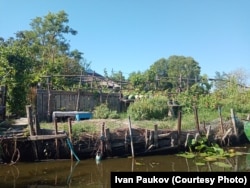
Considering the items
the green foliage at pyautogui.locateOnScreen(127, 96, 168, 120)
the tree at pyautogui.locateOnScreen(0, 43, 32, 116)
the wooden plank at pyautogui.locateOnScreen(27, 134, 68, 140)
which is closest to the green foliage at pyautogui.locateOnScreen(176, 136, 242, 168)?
the green foliage at pyautogui.locateOnScreen(127, 96, 168, 120)

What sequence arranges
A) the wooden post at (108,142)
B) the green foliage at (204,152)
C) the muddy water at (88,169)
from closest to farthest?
the muddy water at (88,169)
the wooden post at (108,142)
the green foliage at (204,152)

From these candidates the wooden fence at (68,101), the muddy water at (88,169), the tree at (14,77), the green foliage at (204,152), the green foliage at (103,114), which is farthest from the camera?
the green foliage at (103,114)


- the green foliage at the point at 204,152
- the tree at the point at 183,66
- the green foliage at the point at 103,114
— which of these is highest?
the tree at the point at 183,66

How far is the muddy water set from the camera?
10516 mm

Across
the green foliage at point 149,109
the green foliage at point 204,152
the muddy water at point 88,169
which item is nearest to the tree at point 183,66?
the green foliage at point 149,109

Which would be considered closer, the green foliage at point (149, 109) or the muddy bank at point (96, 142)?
the muddy bank at point (96, 142)

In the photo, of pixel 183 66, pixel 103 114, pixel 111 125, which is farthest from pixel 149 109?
pixel 183 66

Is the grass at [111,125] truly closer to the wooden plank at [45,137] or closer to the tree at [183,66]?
the wooden plank at [45,137]

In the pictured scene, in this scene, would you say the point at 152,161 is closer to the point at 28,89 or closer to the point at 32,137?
the point at 32,137

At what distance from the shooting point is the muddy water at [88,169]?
10.5m

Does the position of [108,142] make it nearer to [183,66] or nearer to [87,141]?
[87,141]

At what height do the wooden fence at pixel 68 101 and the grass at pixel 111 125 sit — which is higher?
the wooden fence at pixel 68 101

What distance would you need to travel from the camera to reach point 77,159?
542 inches

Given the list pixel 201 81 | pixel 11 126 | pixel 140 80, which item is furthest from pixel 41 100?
pixel 201 81
